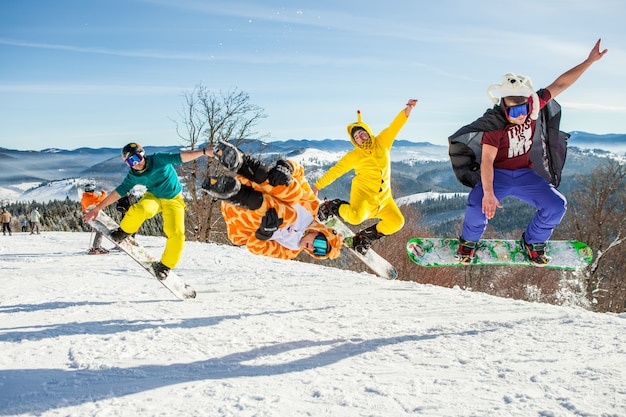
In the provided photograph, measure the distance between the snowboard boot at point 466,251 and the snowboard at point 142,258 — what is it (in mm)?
4266

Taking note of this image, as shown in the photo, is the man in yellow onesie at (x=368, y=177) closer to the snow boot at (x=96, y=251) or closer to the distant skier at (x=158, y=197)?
the distant skier at (x=158, y=197)

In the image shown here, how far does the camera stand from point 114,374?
4426 mm

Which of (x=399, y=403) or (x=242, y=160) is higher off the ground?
(x=242, y=160)

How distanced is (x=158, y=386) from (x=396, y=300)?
405cm

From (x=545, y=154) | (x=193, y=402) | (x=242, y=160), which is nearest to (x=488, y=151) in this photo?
(x=545, y=154)

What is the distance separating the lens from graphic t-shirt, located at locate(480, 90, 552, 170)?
529cm

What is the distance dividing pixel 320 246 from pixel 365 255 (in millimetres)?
1759

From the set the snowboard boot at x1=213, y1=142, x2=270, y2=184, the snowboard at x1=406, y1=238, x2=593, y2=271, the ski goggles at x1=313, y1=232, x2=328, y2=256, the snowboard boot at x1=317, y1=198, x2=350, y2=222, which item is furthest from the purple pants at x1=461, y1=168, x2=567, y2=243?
the snowboard boot at x1=213, y1=142, x2=270, y2=184

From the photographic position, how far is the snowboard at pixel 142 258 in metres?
7.39

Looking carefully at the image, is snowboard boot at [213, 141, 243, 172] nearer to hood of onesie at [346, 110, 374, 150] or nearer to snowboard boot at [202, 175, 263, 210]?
snowboard boot at [202, 175, 263, 210]

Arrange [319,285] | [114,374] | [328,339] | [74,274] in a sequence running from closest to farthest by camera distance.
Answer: [114,374]
[328,339]
[319,285]
[74,274]

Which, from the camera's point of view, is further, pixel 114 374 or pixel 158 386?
pixel 114 374

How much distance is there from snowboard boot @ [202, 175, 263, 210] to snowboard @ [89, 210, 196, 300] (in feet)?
9.74

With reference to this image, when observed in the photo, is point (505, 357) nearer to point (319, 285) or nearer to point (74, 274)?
point (319, 285)
